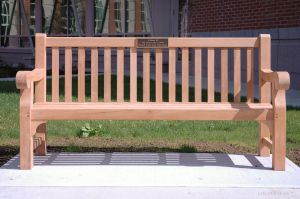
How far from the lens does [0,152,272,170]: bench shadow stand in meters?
5.25

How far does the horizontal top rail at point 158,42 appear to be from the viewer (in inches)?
219

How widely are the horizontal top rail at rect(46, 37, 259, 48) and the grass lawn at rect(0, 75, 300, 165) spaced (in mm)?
1066

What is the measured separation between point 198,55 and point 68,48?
1.18 metres

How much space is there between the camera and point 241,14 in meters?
13.4

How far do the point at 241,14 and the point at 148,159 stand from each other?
27.7ft

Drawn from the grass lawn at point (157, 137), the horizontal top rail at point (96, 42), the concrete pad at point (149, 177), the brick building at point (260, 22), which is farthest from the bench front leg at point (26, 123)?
the brick building at point (260, 22)

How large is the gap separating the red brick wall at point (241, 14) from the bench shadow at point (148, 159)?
20.4 ft

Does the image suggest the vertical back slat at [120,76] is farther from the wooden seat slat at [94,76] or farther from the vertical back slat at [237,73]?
the vertical back slat at [237,73]

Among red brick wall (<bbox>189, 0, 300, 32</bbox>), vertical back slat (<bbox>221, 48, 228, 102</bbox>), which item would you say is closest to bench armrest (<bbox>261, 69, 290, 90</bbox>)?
vertical back slat (<bbox>221, 48, 228, 102</bbox>)

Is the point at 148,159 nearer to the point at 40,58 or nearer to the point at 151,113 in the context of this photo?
the point at 151,113

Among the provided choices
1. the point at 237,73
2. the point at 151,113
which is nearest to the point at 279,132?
the point at 237,73

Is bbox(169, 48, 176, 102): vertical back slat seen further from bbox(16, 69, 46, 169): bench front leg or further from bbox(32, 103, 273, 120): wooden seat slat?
bbox(16, 69, 46, 169): bench front leg

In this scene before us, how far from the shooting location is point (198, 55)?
5.67 meters

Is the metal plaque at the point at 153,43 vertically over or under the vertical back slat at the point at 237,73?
over
